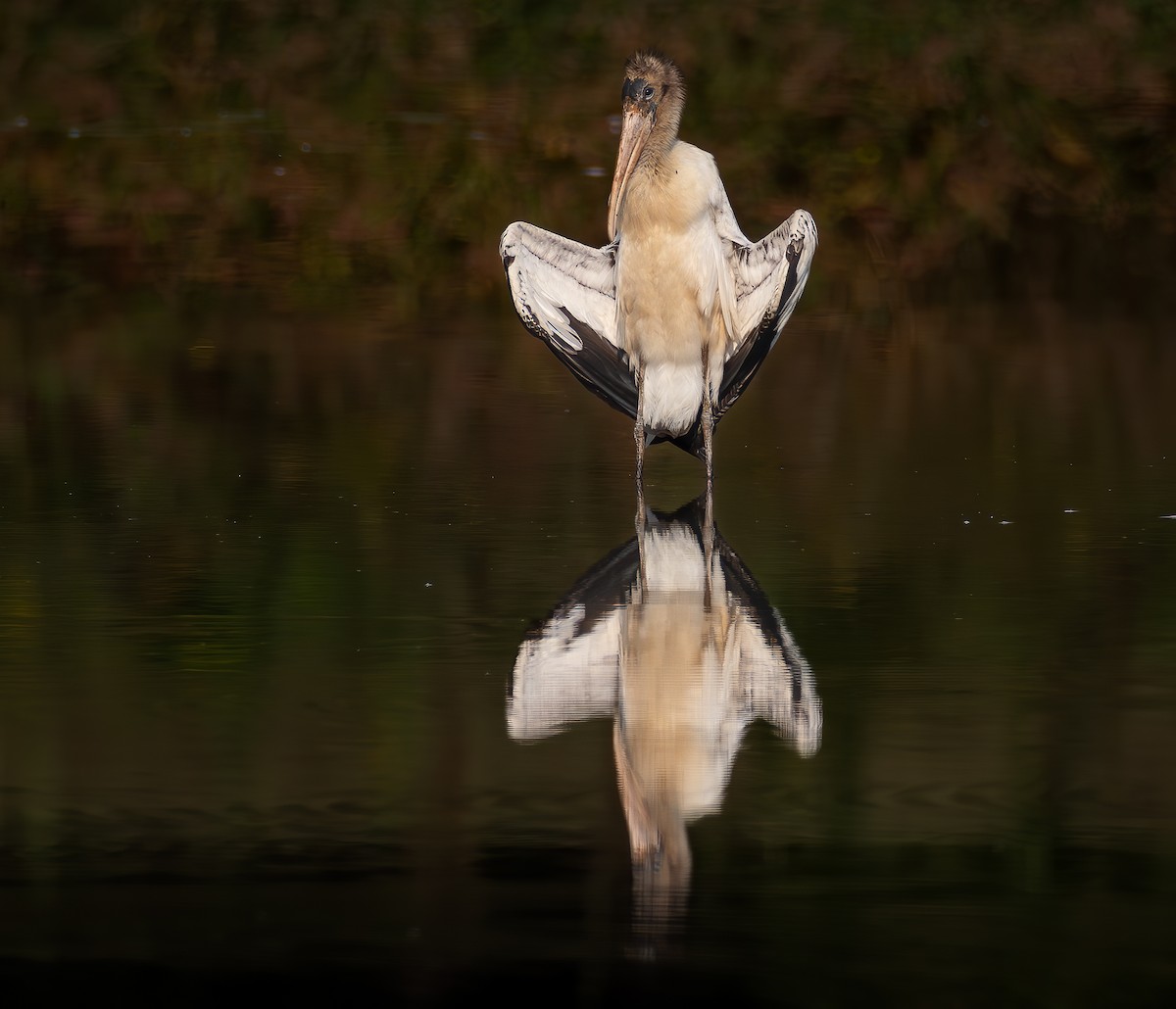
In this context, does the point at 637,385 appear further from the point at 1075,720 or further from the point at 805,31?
the point at 805,31

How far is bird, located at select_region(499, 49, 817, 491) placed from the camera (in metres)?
11.3

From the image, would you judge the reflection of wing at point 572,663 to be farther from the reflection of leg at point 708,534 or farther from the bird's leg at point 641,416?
the bird's leg at point 641,416

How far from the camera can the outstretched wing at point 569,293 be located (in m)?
11.8

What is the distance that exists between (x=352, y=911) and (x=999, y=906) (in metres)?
1.28

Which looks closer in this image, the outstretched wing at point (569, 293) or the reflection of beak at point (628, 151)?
the reflection of beak at point (628, 151)

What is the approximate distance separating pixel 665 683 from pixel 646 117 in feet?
16.6

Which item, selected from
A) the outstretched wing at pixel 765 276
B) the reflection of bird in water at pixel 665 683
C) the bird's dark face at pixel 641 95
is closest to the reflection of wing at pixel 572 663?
the reflection of bird in water at pixel 665 683

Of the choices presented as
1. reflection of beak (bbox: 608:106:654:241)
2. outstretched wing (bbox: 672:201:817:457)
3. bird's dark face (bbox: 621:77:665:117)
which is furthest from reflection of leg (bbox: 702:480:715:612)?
bird's dark face (bbox: 621:77:665:117)

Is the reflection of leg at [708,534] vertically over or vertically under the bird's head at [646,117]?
under

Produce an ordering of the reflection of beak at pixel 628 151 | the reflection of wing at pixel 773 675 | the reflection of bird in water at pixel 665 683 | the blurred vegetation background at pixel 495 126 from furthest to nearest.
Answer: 1. the blurred vegetation background at pixel 495 126
2. the reflection of beak at pixel 628 151
3. the reflection of wing at pixel 773 675
4. the reflection of bird in water at pixel 665 683

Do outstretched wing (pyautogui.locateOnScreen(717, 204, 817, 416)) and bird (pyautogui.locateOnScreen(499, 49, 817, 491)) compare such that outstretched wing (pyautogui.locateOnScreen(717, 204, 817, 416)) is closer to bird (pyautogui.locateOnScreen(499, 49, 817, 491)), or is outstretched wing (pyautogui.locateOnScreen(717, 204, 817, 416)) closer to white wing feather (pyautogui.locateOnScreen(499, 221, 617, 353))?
bird (pyautogui.locateOnScreen(499, 49, 817, 491))

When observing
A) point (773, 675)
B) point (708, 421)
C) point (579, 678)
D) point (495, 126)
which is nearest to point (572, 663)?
point (579, 678)

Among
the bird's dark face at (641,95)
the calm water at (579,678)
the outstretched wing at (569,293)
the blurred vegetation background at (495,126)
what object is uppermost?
the blurred vegetation background at (495,126)

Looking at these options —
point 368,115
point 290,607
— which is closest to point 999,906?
point 290,607
